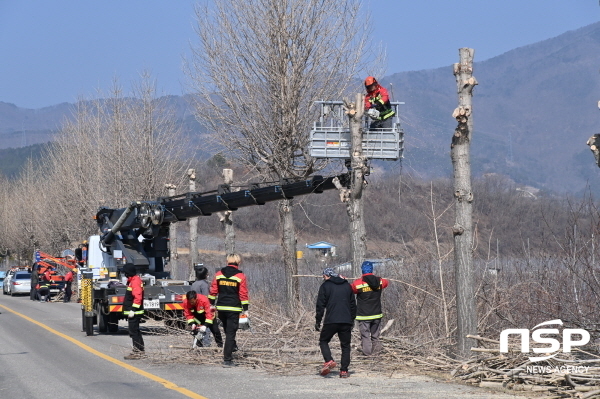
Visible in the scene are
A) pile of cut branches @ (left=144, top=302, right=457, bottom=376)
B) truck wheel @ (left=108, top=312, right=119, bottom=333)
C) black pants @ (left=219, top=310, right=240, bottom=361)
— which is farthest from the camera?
truck wheel @ (left=108, top=312, right=119, bottom=333)

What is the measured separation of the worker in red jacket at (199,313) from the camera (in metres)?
16.0

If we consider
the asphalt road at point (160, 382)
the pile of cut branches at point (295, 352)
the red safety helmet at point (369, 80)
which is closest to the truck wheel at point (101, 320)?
the asphalt road at point (160, 382)

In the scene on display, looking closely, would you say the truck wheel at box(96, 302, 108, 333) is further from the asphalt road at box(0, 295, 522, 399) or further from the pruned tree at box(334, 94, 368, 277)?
the pruned tree at box(334, 94, 368, 277)

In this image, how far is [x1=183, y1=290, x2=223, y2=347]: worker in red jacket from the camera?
15984 mm

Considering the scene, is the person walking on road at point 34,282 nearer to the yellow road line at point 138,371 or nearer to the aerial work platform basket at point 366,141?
the yellow road line at point 138,371

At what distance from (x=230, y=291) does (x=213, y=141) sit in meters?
10.8

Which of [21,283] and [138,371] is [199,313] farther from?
[21,283]

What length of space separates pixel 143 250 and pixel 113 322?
2.01m

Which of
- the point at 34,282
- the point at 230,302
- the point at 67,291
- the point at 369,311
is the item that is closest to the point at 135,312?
the point at 230,302

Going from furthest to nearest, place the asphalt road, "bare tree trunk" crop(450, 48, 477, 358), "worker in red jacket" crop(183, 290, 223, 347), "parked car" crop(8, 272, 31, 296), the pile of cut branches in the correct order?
"parked car" crop(8, 272, 31, 296), "worker in red jacket" crop(183, 290, 223, 347), the pile of cut branches, "bare tree trunk" crop(450, 48, 477, 358), the asphalt road

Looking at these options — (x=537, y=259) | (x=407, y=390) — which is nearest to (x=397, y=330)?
(x=537, y=259)

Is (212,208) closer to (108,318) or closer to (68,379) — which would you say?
(108,318)

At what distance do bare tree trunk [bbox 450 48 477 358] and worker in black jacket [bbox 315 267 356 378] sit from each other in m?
1.76

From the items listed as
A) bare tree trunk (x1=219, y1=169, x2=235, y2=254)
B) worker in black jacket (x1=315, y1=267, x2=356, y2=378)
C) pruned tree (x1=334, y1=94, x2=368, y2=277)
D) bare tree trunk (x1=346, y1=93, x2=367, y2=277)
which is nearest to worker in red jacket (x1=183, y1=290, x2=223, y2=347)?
pruned tree (x1=334, y1=94, x2=368, y2=277)
